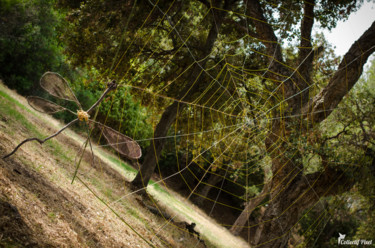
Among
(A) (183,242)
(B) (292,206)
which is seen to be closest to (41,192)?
(A) (183,242)

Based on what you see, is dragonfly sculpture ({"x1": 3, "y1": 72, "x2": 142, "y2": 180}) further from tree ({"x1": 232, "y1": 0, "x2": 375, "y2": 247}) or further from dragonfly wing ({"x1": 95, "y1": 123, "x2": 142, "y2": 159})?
tree ({"x1": 232, "y1": 0, "x2": 375, "y2": 247})

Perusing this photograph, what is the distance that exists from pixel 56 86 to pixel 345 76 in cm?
448

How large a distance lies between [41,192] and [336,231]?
606 inches

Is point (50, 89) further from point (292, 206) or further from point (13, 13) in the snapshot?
point (13, 13)

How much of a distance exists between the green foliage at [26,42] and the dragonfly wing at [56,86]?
13647mm

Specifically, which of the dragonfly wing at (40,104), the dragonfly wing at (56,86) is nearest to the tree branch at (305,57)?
the dragonfly wing at (56,86)

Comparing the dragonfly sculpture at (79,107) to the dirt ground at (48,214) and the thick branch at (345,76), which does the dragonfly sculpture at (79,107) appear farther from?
the thick branch at (345,76)

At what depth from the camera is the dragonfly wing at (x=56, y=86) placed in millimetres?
3725

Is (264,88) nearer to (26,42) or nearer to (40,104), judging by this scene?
(40,104)

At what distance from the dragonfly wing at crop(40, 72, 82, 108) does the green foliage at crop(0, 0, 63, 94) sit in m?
13.6

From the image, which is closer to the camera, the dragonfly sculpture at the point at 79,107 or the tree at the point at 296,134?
the dragonfly sculpture at the point at 79,107

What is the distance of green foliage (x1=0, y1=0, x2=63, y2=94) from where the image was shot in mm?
16188

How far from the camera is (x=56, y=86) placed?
3.79 metres

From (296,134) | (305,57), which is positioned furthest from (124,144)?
(305,57)
